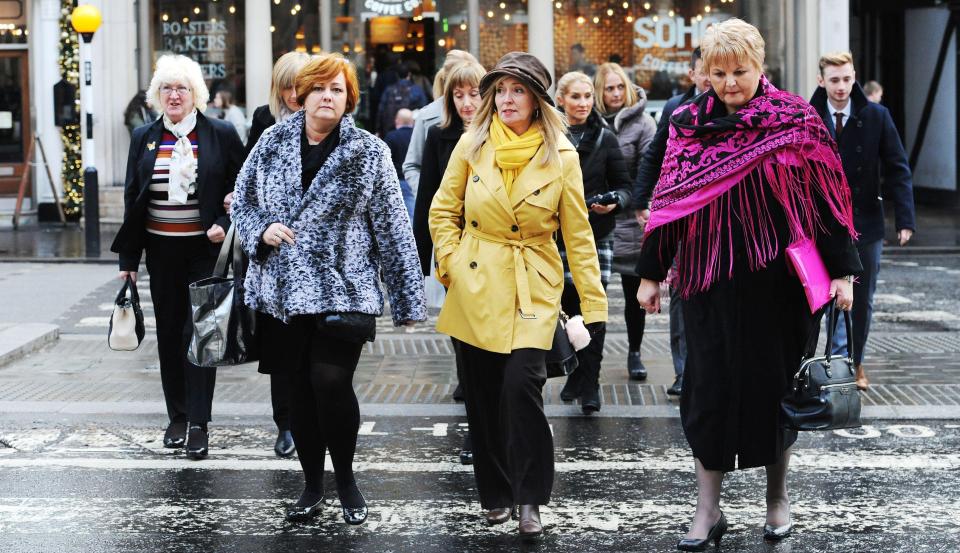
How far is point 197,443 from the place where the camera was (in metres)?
7.09

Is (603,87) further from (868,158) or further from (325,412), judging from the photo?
(325,412)

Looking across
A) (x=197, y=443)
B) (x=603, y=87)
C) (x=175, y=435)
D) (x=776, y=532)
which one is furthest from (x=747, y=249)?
(x=603, y=87)

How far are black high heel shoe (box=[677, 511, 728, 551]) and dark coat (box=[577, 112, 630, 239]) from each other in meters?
2.85

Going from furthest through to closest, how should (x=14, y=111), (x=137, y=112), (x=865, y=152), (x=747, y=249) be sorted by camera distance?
(x=14, y=111)
(x=137, y=112)
(x=865, y=152)
(x=747, y=249)

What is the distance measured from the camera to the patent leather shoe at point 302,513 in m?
5.90

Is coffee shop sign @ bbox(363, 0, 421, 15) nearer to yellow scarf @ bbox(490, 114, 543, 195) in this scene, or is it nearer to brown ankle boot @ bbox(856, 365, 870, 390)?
brown ankle boot @ bbox(856, 365, 870, 390)

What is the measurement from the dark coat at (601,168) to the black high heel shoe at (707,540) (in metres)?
2.85

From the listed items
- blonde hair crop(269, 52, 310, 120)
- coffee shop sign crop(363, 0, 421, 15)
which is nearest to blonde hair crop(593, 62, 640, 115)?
blonde hair crop(269, 52, 310, 120)

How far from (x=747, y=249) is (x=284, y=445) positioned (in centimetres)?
283

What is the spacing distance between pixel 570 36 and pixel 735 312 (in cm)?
1706

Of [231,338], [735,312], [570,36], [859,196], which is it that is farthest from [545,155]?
[570,36]

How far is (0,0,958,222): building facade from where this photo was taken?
21688mm

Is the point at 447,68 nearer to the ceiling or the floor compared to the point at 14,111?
nearer to the floor

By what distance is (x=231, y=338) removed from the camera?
591 cm
